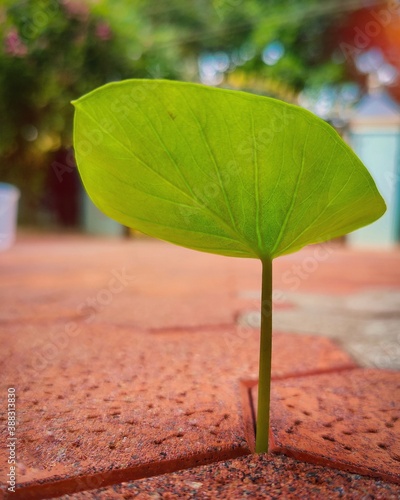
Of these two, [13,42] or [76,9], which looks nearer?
[13,42]

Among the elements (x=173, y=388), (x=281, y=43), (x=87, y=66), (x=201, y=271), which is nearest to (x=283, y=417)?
(x=173, y=388)

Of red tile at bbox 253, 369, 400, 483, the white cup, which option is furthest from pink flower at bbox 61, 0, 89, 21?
red tile at bbox 253, 369, 400, 483

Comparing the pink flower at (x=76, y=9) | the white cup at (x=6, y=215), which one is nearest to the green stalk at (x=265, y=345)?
the white cup at (x=6, y=215)

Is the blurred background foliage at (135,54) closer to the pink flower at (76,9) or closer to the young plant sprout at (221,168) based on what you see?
the pink flower at (76,9)

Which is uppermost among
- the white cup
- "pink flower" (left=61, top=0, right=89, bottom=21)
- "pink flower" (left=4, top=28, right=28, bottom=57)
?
"pink flower" (left=61, top=0, right=89, bottom=21)

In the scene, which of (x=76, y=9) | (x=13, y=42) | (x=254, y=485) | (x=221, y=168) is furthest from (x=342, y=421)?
(x=76, y=9)

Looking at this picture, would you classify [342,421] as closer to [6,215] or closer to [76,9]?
[6,215]

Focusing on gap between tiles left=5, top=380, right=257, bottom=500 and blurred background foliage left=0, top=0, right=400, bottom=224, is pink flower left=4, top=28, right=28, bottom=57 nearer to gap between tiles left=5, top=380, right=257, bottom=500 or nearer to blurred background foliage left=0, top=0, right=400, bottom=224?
Result: blurred background foliage left=0, top=0, right=400, bottom=224
